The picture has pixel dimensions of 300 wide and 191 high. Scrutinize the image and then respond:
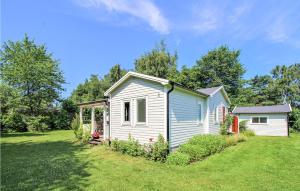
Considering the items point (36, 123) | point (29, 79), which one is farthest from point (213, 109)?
point (29, 79)

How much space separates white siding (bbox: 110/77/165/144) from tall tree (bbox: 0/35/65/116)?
732 inches

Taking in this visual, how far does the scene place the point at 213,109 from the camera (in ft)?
46.4

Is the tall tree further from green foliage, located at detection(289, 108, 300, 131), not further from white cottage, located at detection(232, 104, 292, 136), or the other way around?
green foliage, located at detection(289, 108, 300, 131)

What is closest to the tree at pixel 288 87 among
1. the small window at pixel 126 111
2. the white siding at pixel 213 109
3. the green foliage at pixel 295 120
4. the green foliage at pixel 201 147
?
the green foliage at pixel 295 120

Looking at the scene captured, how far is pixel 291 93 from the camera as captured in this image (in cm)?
3766

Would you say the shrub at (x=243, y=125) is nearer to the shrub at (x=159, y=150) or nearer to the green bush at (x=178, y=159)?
the green bush at (x=178, y=159)

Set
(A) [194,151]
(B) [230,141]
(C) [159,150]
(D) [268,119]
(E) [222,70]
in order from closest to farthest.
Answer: (C) [159,150] → (A) [194,151] → (B) [230,141] → (D) [268,119] → (E) [222,70]

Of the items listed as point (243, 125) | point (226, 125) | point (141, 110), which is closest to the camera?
point (141, 110)

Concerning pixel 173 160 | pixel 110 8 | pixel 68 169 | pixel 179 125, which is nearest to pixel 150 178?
pixel 173 160

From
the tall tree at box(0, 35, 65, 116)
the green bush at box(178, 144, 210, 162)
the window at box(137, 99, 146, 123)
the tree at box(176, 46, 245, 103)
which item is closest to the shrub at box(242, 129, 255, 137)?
the green bush at box(178, 144, 210, 162)

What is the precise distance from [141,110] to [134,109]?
446mm

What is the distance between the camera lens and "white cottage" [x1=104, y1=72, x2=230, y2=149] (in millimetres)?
8961

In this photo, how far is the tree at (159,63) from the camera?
35.0 metres

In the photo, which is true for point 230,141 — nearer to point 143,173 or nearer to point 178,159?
point 178,159
